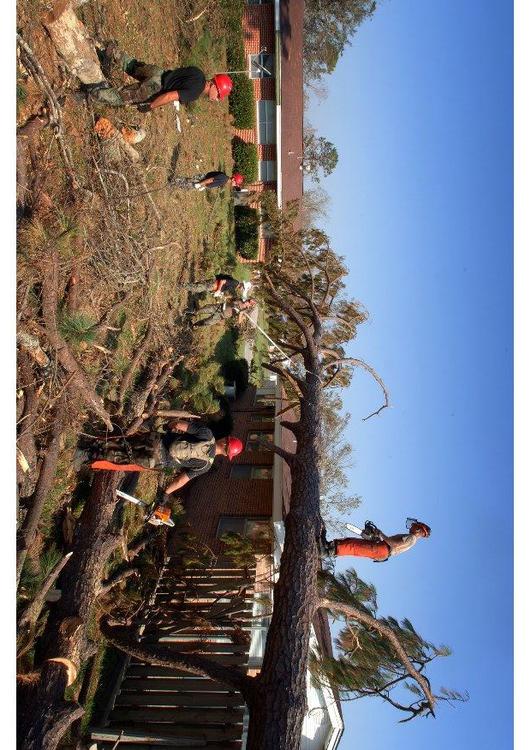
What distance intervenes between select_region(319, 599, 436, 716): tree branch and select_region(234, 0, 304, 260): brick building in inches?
545

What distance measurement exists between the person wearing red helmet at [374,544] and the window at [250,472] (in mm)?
5770

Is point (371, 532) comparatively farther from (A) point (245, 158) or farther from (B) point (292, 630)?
(A) point (245, 158)

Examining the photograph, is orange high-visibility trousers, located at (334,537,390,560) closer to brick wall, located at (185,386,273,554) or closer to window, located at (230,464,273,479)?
brick wall, located at (185,386,273,554)

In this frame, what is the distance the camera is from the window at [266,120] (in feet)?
61.4

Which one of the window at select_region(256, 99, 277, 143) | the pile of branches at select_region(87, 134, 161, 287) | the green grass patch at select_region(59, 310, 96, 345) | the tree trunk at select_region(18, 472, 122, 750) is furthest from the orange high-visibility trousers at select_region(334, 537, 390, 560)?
the window at select_region(256, 99, 277, 143)

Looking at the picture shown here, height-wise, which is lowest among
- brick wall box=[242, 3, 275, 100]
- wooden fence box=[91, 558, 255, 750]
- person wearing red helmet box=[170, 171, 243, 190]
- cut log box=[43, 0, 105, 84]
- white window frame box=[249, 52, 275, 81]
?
wooden fence box=[91, 558, 255, 750]

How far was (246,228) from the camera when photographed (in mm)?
16547

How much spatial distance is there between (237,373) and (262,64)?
38.7ft

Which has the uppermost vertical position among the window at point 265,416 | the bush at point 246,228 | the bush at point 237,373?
the bush at point 246,228

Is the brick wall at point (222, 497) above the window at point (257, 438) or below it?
below

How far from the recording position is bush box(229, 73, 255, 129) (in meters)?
16.6

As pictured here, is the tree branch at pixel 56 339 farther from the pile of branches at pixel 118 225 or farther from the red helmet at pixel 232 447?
the red helmet at pixel 232 447

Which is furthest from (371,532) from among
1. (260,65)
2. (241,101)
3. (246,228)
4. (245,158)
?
(260,65)

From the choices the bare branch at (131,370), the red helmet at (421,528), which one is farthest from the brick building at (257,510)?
the bare branch at (131,370)
